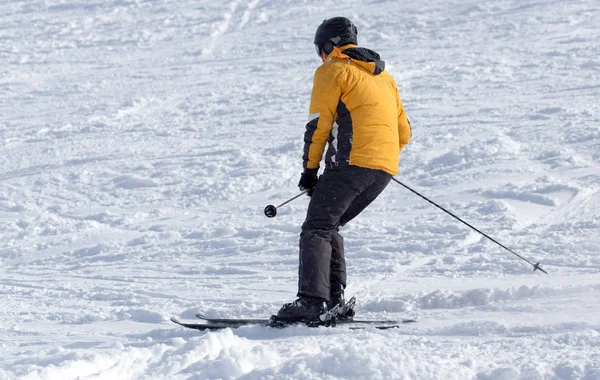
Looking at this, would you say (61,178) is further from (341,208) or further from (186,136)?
(341,208)

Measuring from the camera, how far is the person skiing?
403cm

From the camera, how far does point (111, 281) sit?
6074 millimetres

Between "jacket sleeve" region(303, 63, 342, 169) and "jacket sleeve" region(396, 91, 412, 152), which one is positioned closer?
"jacket sleeve" region(303, 63, 342, 169)

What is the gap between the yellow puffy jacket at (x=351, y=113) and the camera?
400cm

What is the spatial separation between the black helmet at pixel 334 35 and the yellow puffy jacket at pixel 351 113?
0.08 metres

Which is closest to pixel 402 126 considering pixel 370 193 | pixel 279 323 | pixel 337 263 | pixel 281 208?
pixel 370 193

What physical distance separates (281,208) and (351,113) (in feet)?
12.7

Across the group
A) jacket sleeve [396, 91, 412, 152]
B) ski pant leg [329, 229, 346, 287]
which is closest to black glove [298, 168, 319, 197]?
ski pant leg [329, 229, 346, 287]

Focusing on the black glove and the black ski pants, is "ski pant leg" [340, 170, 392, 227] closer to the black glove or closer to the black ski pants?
the black ski pants

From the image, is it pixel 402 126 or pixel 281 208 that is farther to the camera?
pixel 281 208

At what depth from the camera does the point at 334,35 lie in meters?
4.17

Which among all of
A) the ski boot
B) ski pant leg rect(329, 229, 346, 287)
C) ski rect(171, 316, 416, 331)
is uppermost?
ski pant leg rect(329, 229, 346, 287)

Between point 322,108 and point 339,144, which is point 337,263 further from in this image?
point 322,108

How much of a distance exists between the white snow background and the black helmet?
1.61 m
